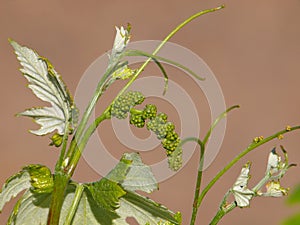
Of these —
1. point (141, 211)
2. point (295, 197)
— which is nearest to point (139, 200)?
point (141, 211)

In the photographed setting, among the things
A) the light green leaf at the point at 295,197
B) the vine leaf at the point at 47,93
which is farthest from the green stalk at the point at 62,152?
the light green leaf at the point at 295,197

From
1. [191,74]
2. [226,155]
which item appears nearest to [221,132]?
[191,74]

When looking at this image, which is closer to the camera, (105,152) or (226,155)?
(105,152)

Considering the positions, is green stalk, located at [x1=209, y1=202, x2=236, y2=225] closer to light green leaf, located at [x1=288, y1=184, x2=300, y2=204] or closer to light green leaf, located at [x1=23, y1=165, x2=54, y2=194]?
light green leaf, located at [x1=23, y1=165, x2=54, y2=194]

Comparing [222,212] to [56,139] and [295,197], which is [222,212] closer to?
[56,139]

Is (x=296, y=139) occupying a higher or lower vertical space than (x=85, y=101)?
higher

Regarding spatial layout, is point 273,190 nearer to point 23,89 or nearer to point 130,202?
point 130,202
